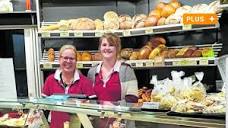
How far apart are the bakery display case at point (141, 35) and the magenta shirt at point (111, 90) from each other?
0.26 m

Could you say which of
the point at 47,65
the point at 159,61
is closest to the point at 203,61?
the point at 159,61

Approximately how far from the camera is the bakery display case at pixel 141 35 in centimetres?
341

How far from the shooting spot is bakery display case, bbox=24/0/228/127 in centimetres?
341

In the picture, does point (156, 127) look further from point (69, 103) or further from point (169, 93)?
point (69, 103)

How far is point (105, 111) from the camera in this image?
1.85 m

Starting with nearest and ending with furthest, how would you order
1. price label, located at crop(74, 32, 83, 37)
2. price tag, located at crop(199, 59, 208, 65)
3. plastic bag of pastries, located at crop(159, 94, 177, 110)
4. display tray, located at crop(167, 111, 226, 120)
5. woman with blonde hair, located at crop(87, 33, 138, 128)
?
display tray, located at crop(167, 111, 226, 120)
plastic bag of pastries, located at crop(159, 94, 177, 110)
woman with blonde hair, located at crop(87, 33, 138, 128)
price tag, located at crop(199, 59, 208, 65)
price label, located at crop(74, 32, 83, 37)

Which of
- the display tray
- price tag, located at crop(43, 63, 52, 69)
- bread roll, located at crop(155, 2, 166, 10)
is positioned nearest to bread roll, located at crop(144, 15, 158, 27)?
bread roll, located at crop(155, 2, 166, 10)

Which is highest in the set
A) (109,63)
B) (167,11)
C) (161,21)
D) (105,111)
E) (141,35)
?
(167,11)

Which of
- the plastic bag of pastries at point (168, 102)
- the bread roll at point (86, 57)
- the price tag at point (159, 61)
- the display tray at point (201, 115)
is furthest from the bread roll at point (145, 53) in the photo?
the display tray at point (201, 115)

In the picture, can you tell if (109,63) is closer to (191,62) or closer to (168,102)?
(191,62)

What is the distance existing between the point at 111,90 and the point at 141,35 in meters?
1.42

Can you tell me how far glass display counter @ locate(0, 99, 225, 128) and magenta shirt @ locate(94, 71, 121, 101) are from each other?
68 centimetres

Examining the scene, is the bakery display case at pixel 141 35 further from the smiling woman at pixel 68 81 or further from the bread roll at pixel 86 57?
the smiling woman at pixel 68 81

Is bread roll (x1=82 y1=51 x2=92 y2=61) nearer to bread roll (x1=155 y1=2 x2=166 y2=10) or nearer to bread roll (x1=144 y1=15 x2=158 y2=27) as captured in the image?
bread roll (x1=144 y1=15 x2=158 y2=27)
